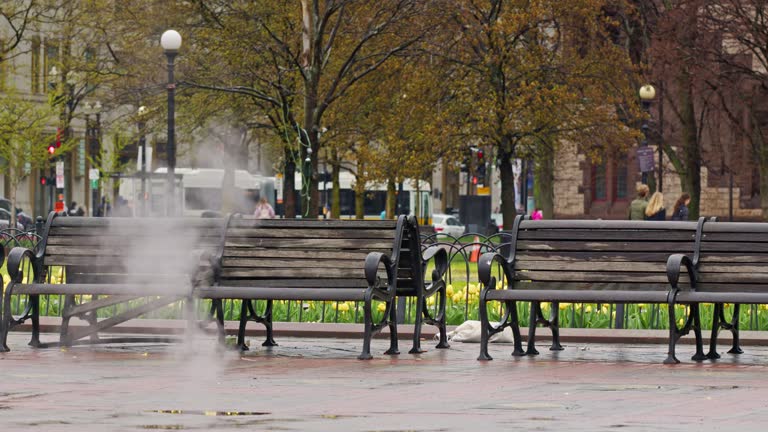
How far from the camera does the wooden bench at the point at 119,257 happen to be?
13.7 m

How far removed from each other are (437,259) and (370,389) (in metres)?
4.14

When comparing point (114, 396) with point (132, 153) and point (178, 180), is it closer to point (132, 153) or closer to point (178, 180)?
point (178, 180)

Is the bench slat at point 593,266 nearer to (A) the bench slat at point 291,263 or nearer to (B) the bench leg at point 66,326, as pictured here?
(A) the bench slat at point 291,263

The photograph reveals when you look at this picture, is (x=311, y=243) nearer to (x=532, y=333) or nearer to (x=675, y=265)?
(x=532, y=333)

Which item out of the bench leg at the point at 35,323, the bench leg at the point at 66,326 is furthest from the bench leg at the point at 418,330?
the bench leg at the point at 35,323

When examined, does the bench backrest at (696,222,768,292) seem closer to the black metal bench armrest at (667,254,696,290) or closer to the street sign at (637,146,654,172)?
the black metal bench armrest at (667,254,696,290)

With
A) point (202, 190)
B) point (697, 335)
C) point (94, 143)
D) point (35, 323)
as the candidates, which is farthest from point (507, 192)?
point (202, 190)

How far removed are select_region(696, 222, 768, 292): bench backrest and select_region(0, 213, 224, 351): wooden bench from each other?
403cm

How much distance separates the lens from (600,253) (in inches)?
524

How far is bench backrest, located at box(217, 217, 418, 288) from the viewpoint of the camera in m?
13.4

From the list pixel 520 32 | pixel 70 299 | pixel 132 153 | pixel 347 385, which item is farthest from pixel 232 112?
pixel 132 153

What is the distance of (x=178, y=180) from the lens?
76.2 m

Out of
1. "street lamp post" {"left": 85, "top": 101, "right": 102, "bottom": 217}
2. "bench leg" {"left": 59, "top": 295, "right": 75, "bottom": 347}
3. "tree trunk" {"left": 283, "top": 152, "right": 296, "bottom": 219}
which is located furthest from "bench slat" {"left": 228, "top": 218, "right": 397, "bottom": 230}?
"street lamp post" {"left": 85, "top": 101, "right": 102, "bottom": 217}

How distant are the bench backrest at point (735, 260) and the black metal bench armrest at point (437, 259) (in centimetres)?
237
